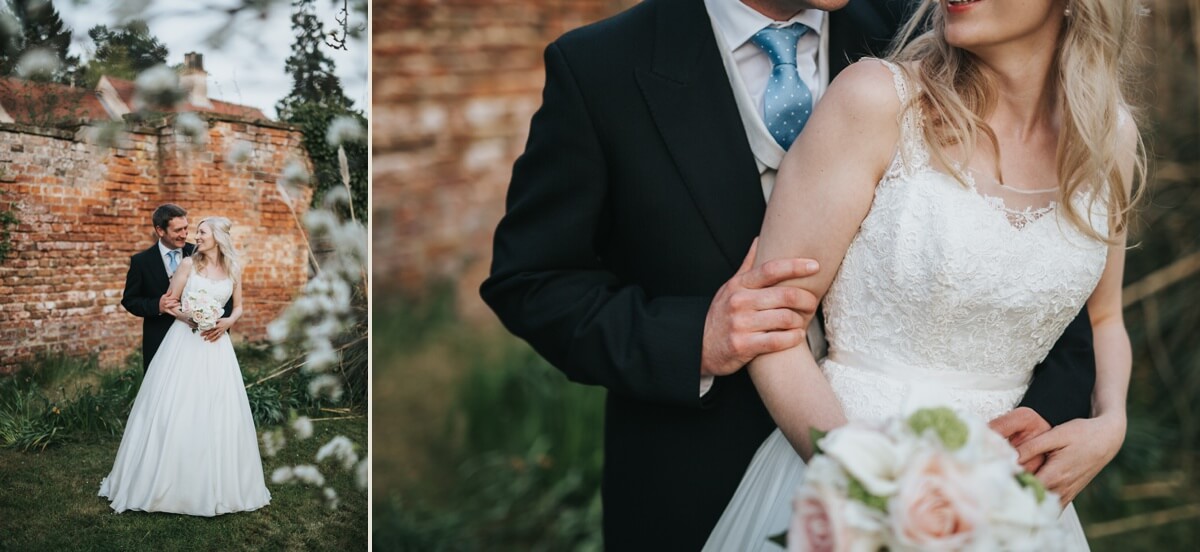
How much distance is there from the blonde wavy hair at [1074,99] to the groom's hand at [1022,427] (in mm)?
330

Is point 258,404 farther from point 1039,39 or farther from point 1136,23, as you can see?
point 1136,23

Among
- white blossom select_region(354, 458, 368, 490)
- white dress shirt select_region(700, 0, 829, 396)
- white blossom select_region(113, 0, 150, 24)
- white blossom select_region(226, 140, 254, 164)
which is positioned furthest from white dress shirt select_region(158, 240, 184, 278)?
white dress shirt select_region(700, 0, 829, 396)

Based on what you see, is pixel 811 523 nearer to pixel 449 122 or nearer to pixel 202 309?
pixel 202 309

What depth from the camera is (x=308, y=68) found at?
2.57m

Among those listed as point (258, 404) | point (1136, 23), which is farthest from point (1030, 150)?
point (258, 404)

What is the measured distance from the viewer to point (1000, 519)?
1.02 metres

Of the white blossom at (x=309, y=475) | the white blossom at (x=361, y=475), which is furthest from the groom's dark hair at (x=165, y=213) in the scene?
the white blossom at (x=361, y=475)

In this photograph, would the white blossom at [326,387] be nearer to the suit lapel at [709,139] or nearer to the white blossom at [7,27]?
the white blossom at [7,27]

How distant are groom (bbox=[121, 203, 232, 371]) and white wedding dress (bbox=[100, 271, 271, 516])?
0.03 m

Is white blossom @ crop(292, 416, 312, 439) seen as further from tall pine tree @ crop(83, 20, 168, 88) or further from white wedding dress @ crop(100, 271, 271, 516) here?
tall pine tree @ crop(83, 20, 168, 88)

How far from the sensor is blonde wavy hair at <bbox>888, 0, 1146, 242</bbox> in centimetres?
174

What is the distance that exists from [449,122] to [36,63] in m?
2.19

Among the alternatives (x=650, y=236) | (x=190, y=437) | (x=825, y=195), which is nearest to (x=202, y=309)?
(x=190, y=437)

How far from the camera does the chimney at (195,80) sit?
236 cm
